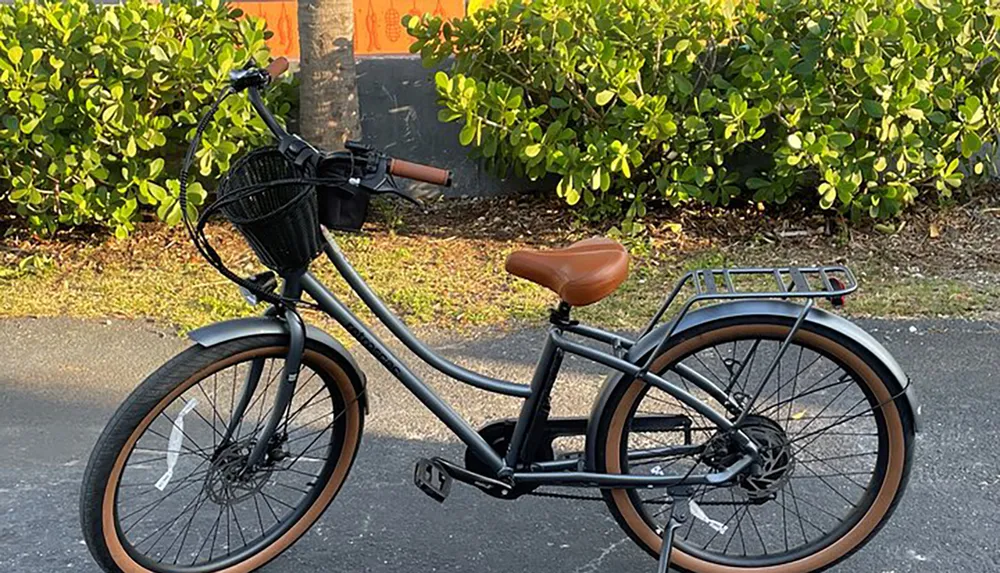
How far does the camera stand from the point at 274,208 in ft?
8.16

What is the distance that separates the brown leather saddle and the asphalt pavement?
0.93m

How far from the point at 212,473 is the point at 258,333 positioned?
50cm

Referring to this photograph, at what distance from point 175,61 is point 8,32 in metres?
0.91

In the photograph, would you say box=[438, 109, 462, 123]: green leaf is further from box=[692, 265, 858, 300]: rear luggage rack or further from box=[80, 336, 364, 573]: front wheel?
box=[692, 265, 858, 300]: rear luggage rack

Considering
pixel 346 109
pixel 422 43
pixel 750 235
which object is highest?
pixel 422 43

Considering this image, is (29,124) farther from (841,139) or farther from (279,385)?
(841,139)

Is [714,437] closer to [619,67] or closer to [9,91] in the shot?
[619,67]

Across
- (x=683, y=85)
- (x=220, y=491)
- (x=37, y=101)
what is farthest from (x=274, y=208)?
(x=683, y=85)

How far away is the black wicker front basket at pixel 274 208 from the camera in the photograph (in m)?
2.45

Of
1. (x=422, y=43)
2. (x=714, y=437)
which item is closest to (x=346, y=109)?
(x=422, y=43)

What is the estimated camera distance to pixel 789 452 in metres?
2.91

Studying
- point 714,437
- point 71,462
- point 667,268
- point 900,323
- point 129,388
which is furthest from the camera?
point 667,268

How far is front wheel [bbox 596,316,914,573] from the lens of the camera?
107 inches

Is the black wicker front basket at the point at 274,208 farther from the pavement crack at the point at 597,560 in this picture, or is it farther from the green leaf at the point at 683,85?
the green leaf at the point at 683,85
